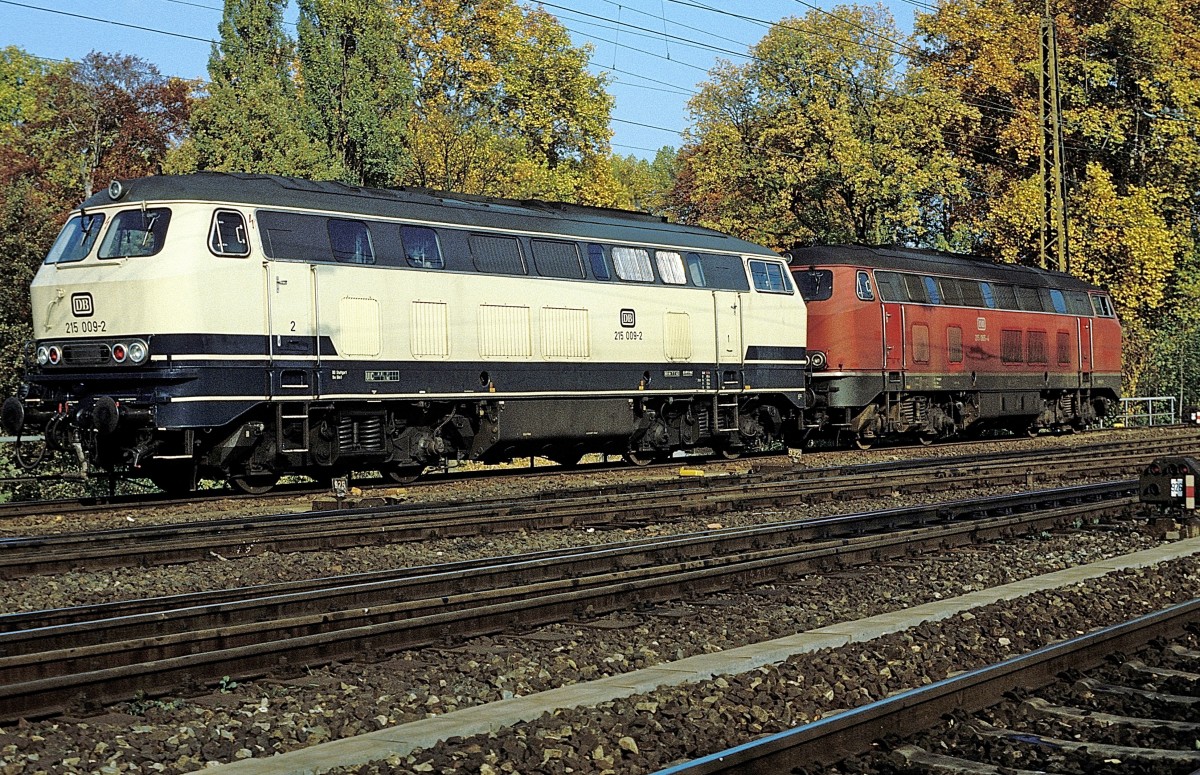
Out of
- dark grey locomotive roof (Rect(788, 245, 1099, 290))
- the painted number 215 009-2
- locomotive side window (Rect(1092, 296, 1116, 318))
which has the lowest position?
the painted number 215 009-2

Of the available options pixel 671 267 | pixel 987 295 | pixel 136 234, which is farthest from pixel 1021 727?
pixel 987 295

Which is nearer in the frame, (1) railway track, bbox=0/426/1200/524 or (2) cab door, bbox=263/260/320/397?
(1) railway track, bbox=0/426/1200/524

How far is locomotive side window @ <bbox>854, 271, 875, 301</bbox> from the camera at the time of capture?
92.4 ft

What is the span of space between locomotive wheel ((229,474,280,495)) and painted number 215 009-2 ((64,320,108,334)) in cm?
Answer: 269

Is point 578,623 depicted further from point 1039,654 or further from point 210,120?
point 210,120

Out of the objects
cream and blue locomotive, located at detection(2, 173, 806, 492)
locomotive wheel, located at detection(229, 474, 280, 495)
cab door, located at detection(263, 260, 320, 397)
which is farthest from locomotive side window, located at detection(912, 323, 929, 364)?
cab door, located at detection(263, 260, 320, 397)

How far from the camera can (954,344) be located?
101 ft

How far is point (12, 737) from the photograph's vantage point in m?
6.86

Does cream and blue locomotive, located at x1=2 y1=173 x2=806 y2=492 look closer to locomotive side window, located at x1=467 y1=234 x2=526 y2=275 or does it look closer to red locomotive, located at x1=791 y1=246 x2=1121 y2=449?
locomotive side window, located at x1=467 y1=234 x2=526 y2=275

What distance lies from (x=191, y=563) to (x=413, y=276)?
24.1ft

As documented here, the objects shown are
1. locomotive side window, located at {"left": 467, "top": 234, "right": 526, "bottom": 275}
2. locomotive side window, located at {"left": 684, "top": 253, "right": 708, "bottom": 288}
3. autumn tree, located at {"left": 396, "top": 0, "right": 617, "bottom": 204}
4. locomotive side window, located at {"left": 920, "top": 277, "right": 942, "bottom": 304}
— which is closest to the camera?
locomotive side window, located at {"left": 467, "top": 234, "right": 526, "bottom": 275}

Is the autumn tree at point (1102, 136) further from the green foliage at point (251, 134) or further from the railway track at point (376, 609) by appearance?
the railway track at point (376, 609)

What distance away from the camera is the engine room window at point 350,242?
18312 mm

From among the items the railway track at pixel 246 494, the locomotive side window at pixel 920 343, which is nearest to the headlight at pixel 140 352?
the railway track at pixel 246 494
